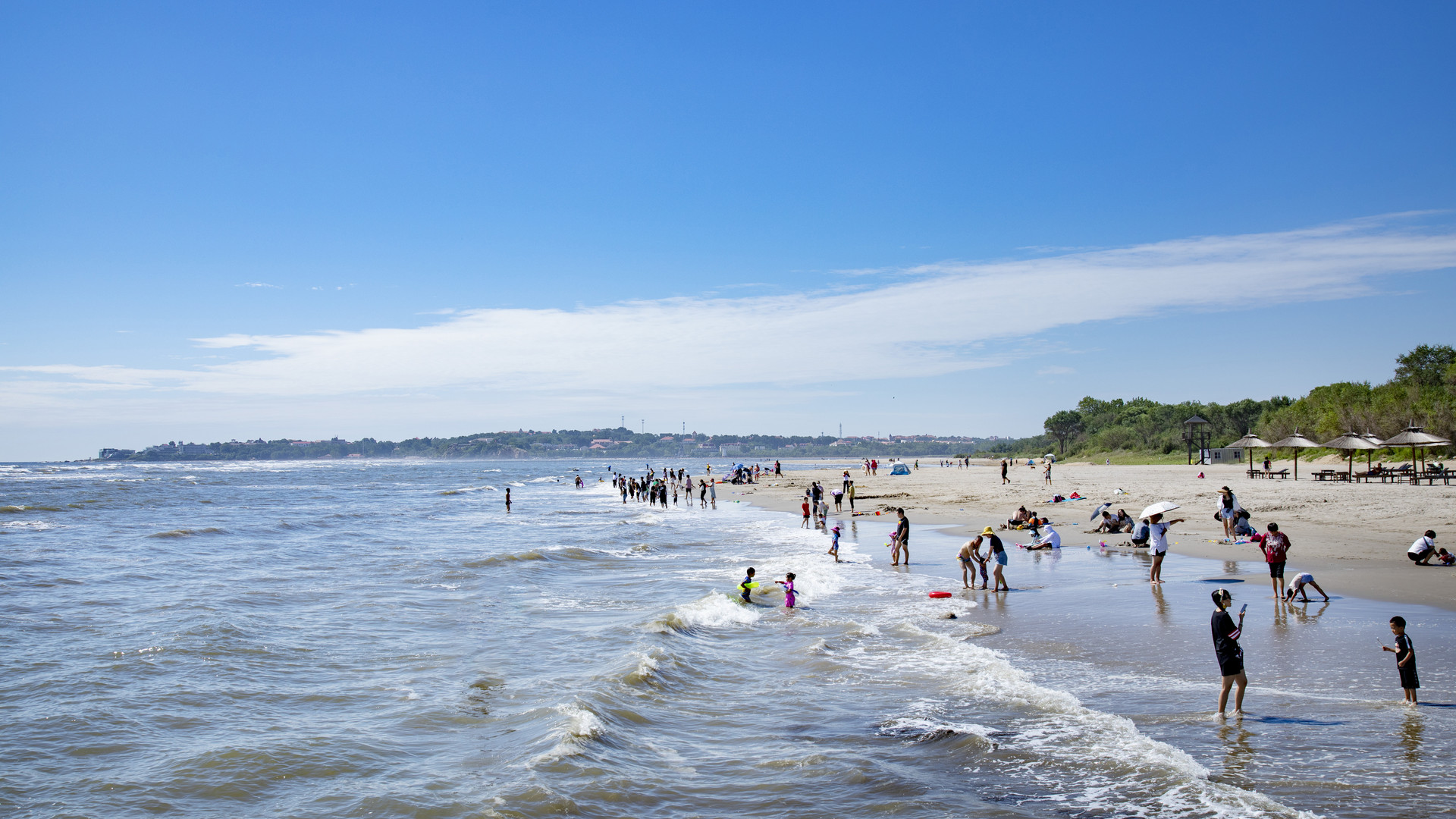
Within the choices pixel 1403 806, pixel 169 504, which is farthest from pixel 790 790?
pixel 169 504

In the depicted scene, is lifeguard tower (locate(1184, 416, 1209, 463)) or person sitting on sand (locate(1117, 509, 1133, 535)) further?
lifeguard tower (locate(1184, 416, 1209, 463))

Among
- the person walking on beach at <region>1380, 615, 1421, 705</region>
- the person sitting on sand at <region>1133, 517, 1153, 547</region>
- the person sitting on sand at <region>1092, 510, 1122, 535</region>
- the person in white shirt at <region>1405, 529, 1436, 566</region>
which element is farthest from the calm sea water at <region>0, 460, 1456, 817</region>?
the person sitting on sand at <region>1092, 510, 1122, 535</region>

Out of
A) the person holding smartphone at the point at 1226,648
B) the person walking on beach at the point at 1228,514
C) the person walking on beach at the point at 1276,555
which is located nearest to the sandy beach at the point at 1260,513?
the person walking on beach at the point at 1228,514

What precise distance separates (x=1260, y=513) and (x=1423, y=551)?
10.4 metres

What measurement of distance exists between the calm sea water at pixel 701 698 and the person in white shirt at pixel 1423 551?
3159 millimetres

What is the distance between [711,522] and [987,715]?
29185mm

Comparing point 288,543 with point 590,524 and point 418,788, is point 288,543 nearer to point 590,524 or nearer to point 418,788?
point 590,524

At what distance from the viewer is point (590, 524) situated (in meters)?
38.6

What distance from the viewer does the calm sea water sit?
285 inches

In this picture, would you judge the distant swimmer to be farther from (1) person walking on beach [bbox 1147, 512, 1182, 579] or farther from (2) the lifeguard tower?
(2) the lifeguard tower

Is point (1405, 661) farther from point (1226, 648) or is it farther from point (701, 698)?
point (701, 698)

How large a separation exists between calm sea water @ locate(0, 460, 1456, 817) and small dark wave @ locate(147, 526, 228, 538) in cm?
1170

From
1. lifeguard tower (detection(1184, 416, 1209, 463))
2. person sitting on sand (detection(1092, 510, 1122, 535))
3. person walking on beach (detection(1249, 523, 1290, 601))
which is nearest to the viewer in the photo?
person walking on beach (detection(1249, 523, 1290, 601))

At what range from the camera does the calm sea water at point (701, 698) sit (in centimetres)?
723
